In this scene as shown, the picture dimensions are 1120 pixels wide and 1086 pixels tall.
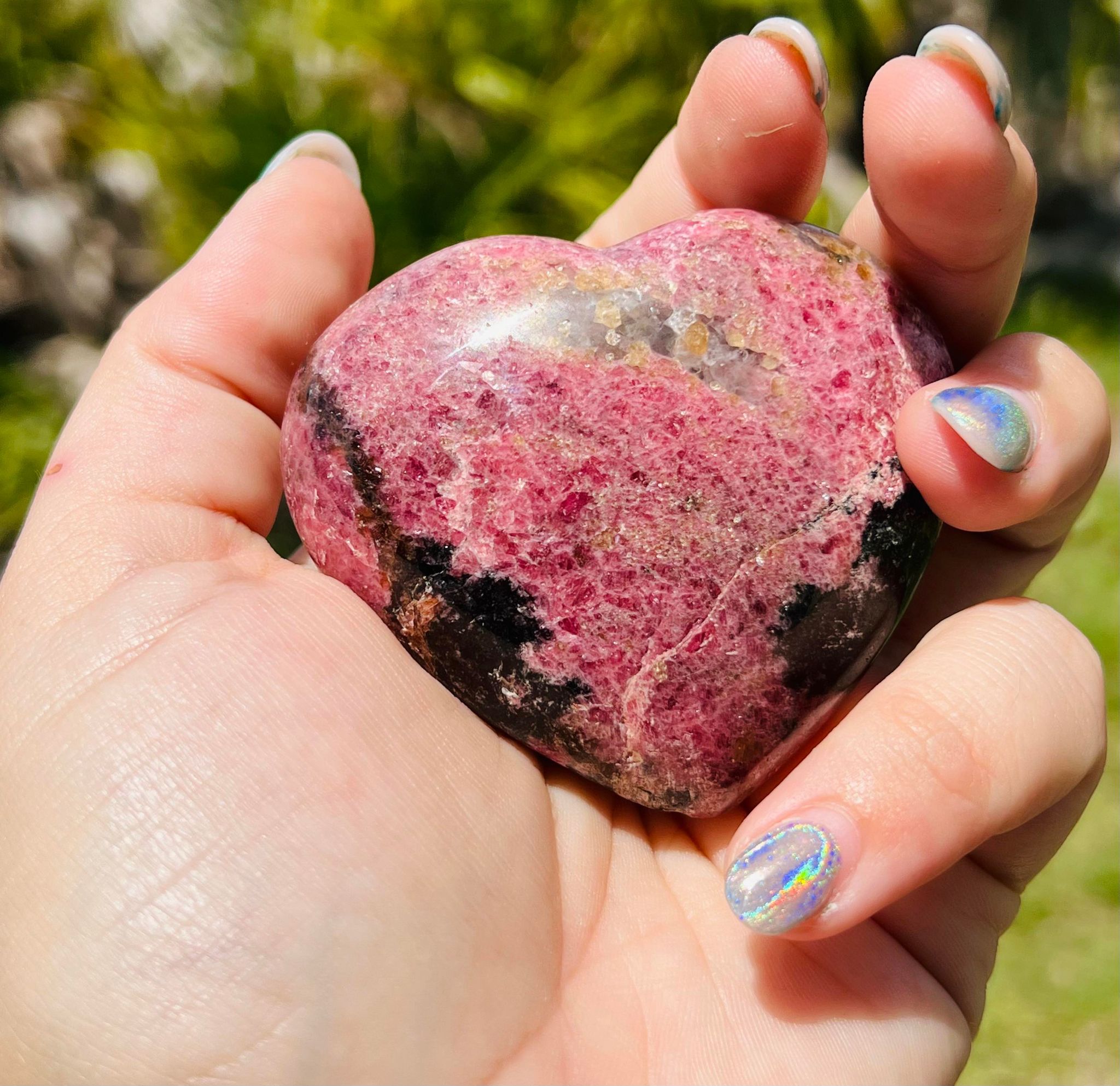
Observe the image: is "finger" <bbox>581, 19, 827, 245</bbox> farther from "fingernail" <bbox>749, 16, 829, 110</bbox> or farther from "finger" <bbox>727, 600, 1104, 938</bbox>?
"finger" <bbox>727, 600, 1104, 938</bbox>

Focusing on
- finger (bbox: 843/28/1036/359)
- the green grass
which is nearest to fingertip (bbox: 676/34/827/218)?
finger (bbox: 843/28/1036/359)

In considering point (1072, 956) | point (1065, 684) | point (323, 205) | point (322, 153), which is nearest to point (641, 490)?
point (1065, 684)

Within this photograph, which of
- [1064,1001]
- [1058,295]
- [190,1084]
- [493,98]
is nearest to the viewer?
[190,1084]

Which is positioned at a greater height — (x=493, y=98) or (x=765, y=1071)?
(x=493, y=98)

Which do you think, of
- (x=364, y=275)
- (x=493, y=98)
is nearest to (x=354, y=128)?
(x=493, y=98)

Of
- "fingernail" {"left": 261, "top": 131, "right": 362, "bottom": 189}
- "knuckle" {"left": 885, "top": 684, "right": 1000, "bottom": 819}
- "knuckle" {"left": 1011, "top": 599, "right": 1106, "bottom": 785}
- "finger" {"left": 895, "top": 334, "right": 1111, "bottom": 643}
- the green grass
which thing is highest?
"fingernail" {"left": 261, "top": 131, "right": 362, "bottom": 189}

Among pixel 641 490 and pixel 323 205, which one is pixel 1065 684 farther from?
pixel 323 205

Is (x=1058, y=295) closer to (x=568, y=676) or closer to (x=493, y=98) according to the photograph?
(x=493, y=98)

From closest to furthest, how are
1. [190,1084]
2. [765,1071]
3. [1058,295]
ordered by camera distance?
[190,1084] → [765,1071] → [1058,295]
